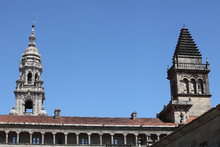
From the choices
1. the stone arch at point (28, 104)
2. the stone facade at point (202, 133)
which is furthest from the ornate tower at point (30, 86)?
the stone facade at point (202, 133)

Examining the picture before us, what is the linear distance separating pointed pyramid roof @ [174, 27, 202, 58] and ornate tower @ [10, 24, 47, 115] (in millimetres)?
38747

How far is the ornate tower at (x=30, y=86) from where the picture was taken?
356 ft

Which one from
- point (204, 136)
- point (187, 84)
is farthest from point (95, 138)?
point (204, 136)

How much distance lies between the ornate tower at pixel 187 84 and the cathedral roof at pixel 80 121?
160 inches

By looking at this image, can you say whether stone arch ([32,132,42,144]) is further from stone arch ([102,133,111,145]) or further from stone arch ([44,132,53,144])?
stone arch ([102,133,111,145])

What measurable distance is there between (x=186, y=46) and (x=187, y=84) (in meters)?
9.13

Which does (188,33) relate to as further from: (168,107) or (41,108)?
(41,108)

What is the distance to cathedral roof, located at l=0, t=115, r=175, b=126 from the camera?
7150 centimetres

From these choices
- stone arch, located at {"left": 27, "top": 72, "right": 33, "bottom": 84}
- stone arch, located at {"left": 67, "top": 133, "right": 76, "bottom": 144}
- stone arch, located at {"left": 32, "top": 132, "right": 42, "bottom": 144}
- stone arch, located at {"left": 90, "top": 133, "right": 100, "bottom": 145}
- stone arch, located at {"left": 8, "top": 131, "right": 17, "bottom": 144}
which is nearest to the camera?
stone arch, located at {"left": 8, "top": 131, "right": 17, "bottom": 144}

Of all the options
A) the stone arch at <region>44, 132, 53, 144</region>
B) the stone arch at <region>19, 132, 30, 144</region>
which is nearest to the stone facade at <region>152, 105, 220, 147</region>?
the stone arch at <region>44, 132, 53, 144</region>

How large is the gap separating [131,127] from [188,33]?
2749 cm

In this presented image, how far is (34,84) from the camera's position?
11350cm

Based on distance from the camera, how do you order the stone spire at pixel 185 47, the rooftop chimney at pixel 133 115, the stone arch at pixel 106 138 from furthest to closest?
the stone spire at pixel 185 47 → the rooftop chimney at pixel 133 115 → the stone arch at pixel 106 138

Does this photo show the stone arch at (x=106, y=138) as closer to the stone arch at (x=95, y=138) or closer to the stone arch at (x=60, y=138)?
the stone arch at (x=95, y=138)
